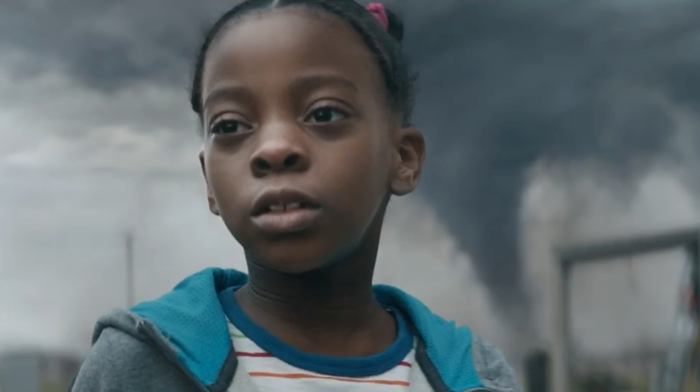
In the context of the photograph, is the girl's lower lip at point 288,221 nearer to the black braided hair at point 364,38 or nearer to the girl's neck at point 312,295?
the girl's neck at point 312,295

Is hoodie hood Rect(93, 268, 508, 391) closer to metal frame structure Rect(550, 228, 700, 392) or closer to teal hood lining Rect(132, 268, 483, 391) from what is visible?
teal hood lining Rect(132, 268, 483, 391)

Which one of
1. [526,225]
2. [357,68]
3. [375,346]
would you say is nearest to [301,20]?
[357,68]

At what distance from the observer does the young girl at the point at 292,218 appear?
0.78 metres

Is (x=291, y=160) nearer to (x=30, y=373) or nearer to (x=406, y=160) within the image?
(x=406, y=160)

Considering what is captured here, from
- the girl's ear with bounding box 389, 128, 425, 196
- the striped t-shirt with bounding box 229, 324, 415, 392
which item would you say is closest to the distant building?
the striped t-shirt with bounding box 229, 324, 415, 392

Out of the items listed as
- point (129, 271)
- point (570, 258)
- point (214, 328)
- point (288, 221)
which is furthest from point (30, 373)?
point (570, 258)

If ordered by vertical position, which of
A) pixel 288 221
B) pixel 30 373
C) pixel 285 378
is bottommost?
pixel 30 373

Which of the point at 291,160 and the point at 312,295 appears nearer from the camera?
the point at 291,160

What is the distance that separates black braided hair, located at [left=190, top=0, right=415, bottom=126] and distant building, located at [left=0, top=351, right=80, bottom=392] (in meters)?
0.65

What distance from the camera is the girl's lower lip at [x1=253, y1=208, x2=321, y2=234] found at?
0.77m

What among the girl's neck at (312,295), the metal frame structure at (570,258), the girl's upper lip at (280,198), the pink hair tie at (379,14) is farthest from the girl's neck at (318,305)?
the metal frame structure at (570,258)

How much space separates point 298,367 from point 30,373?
73cm

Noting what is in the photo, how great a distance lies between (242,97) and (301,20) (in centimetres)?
10

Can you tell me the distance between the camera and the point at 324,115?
2.68 feet
